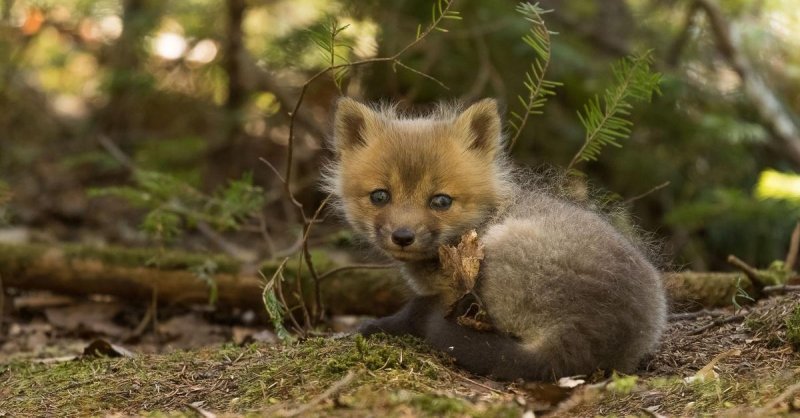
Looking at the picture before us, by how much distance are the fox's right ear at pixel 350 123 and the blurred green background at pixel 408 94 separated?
2.33m

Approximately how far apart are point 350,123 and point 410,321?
4.15 feet

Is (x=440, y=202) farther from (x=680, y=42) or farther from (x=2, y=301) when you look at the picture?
(x=680, y=42)

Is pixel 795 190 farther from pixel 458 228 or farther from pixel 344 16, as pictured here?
pixel 344 16

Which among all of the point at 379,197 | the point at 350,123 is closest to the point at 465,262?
the point at 379,197

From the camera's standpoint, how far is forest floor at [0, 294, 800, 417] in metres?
3.44

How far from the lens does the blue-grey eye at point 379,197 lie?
15.4ft

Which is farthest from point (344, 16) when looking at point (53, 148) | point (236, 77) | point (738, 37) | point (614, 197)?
point (53, 148)

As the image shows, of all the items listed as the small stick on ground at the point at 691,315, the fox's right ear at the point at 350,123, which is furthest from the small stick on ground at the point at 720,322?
the fox's right ear at the point at 350,123

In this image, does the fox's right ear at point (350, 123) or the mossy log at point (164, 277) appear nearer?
the fox's right ear at point (350, 123)

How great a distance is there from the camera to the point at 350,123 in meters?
5.04

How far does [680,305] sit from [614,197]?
0.81 m

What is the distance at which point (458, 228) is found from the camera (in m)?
4.63

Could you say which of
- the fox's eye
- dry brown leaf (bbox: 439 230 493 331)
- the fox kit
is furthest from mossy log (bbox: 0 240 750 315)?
dry brown leaf (bbox: 439 230 493 331)

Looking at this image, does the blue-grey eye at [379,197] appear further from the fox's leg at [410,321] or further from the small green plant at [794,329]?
the small green plant at [794,329]
